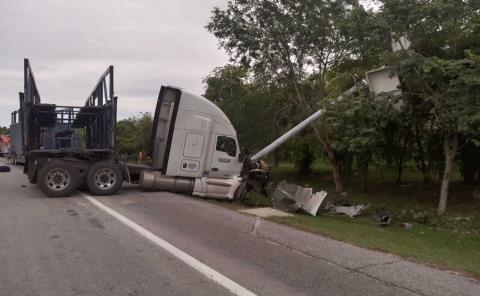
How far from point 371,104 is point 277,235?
8.52 meters

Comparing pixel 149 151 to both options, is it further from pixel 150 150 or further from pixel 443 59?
pixel 443 59

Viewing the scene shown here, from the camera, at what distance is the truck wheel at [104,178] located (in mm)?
14336

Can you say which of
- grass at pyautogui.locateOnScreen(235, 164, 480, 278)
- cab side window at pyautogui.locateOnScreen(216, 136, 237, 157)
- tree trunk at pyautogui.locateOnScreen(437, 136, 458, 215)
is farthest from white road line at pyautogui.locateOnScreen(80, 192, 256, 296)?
tree trunk at pyautogui.locateOnScreen(437, 136, 458, 215)

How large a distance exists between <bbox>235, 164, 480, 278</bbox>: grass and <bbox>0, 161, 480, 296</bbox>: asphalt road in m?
0.98

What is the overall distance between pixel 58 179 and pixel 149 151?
3.16 metres

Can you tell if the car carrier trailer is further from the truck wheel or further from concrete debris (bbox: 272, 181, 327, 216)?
concrete debris (bbox: 272, 181, 327, 216)

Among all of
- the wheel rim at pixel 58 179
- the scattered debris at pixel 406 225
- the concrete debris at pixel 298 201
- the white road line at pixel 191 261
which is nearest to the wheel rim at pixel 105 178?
the wheel rim at pixel 58 179

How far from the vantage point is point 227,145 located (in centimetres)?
1616

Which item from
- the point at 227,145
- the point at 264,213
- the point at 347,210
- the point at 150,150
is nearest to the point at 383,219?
the point at 347,210

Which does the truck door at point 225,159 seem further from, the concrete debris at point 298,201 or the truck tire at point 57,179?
the truck tire at point 57,179

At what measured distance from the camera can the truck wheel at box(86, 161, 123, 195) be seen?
14.3 meters

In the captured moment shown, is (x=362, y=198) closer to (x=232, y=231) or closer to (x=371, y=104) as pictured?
(x=371, y=104)

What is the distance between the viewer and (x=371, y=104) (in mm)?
15656

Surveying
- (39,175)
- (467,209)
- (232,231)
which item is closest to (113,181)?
(39,175)
